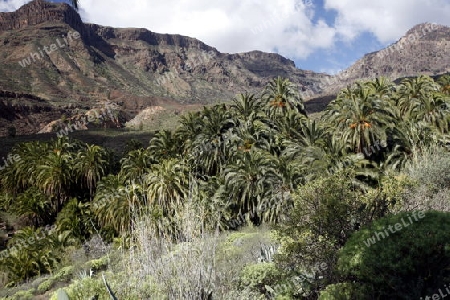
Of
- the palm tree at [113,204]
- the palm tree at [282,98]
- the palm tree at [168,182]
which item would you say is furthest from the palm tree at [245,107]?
the palm tree at [113,204]

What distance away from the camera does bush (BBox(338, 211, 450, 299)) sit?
8711 mm

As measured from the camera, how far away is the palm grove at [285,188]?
29.5 feet

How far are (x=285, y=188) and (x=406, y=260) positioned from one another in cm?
2003

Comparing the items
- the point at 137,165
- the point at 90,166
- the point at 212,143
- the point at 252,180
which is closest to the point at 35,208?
the point at 90,166

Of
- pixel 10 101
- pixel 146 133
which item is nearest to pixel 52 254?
pixel 146 133

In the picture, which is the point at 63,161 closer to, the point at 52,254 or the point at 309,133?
the point at 52,254

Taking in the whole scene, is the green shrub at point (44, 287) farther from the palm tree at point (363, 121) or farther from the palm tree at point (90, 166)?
the palm tree at point (90, 166)

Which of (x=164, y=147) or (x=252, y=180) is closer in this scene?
(x=252, y=180)

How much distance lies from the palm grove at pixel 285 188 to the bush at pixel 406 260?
3 cm

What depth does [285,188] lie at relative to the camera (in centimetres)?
2870

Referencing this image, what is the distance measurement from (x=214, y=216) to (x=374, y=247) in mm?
4347

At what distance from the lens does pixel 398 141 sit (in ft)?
96.6

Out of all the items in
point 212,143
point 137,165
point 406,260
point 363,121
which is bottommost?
point 406,260

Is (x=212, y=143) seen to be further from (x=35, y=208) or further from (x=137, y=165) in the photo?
(x=35, y=208)
